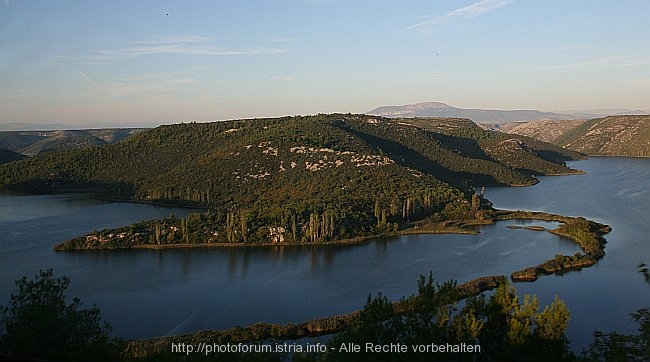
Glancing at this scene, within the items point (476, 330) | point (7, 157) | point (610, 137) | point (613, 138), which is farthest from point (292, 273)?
point (610, 137)

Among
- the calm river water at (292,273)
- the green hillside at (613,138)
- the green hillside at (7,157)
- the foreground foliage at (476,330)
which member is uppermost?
the green hillside at (613,138)

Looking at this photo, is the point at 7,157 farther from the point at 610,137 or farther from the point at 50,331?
the point at 610,137

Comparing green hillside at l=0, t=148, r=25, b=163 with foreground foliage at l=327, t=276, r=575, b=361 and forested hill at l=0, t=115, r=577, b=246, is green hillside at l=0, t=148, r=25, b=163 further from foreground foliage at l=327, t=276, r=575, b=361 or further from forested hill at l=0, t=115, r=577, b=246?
foreground foliage at l=327, t=276, r=575, b=361

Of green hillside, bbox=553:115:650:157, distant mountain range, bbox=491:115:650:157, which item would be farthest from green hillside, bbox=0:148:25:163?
green hillside, bbox=553:115:650:157

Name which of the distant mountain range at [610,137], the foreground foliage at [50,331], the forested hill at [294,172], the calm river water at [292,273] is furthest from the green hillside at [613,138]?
the foreground foliage at [50,331]

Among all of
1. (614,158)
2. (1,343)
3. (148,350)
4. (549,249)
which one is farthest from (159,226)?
(614,158)

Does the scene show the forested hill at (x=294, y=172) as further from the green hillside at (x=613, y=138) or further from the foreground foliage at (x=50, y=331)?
the green hillside at (x=613, y=138)

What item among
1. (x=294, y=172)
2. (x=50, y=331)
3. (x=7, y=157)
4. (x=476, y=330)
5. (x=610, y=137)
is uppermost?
(x=610, y=137)
